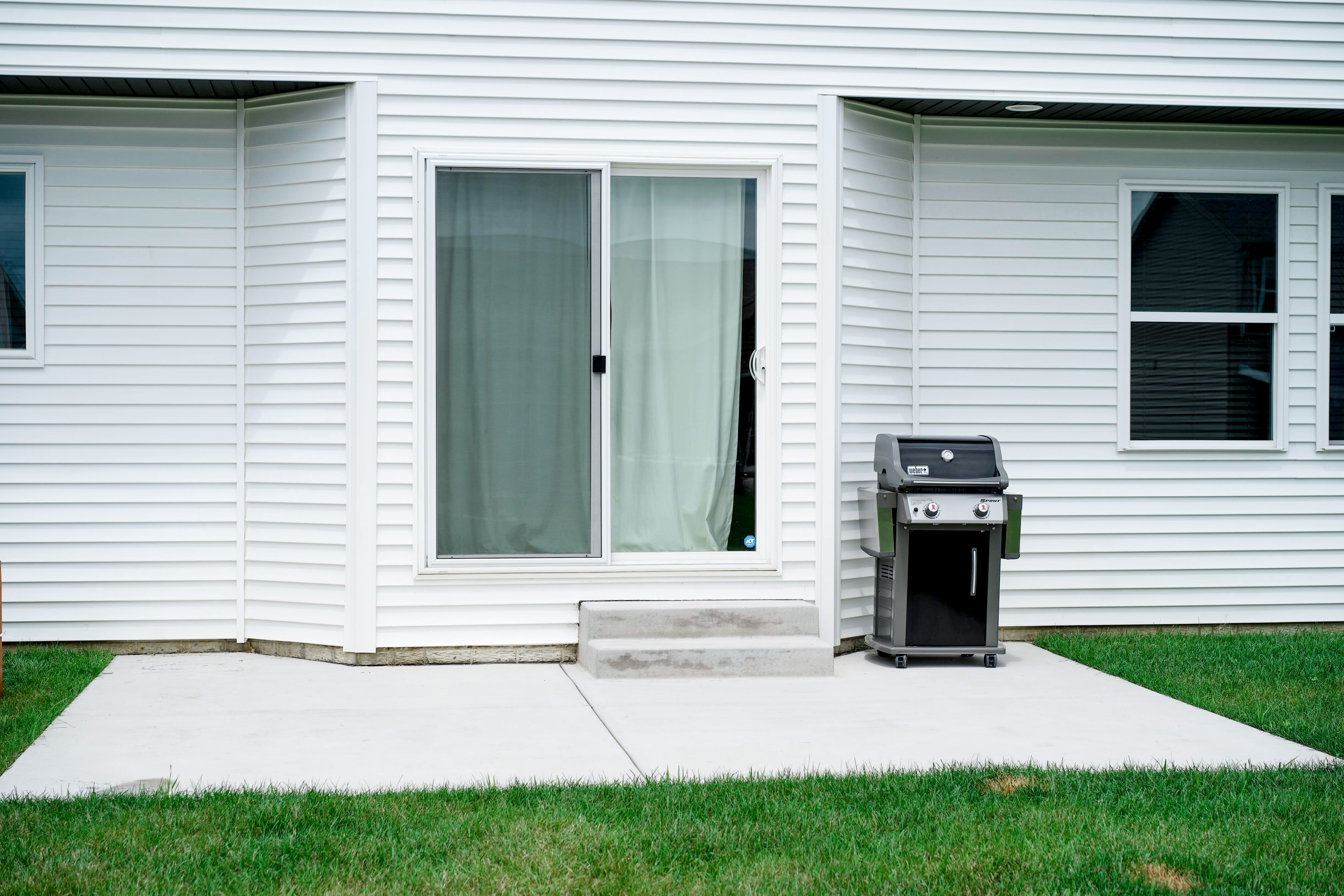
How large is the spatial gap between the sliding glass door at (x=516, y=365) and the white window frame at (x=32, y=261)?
2135mm

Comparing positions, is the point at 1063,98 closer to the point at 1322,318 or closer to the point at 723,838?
the point at 1322,318

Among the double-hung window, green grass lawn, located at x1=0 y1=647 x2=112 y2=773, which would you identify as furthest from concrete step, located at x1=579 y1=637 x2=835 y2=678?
green grass lawn, located at x1=0 y1=647 x2=112 y2=773

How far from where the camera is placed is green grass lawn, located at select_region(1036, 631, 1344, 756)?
18.0 feet

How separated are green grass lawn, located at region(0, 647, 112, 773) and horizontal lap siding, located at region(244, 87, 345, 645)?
0.87 metres

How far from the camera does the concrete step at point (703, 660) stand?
636cm

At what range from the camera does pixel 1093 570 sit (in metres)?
7.62

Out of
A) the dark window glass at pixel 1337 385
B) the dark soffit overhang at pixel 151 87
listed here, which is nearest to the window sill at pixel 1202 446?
the dark window glass at pixel 1337 385

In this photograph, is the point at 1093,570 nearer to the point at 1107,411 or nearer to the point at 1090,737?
the point at 1107,411

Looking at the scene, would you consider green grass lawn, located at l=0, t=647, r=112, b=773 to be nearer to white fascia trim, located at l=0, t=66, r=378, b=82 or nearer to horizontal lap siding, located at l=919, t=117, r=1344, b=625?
white fascia trim, located at l=0, t=66, r=378, b=82

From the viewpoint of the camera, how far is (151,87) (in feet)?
22.2

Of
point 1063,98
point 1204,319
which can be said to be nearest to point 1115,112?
point 1063,98

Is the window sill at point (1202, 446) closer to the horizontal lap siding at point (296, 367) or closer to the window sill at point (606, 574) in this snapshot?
the window sill at point (606, 574)

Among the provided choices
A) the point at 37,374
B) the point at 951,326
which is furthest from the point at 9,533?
the point at 951,326

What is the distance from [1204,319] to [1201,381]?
376mm
